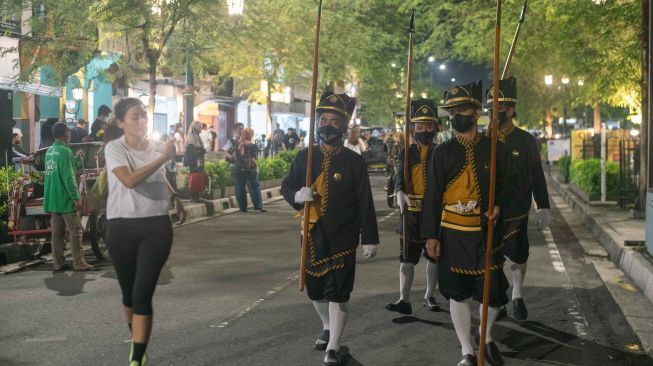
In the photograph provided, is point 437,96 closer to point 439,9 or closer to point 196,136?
point 439,9

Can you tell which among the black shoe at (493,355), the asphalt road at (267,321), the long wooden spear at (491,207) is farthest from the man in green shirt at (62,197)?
the long wooden spear at (491,207)

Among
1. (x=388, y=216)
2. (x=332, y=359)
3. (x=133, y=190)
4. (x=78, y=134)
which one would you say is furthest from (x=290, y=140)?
(x=133, y=190)

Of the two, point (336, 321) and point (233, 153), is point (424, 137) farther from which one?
point (233, 153)

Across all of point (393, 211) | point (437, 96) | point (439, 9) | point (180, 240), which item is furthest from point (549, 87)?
point (180, 240)

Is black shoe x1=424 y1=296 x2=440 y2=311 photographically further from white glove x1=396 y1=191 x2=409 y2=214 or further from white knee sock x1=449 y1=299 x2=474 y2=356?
white knee sock x1=449 y1=299 x2=474 y2=356

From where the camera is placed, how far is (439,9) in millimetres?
29594

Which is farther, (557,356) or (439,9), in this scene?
(439,9)

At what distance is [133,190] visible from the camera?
602 centimetres

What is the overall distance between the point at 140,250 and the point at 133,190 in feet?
1.22

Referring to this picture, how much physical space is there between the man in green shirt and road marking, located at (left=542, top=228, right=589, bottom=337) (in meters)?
5.50

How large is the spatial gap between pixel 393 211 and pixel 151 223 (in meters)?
15.2

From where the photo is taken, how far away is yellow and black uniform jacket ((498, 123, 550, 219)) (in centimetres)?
821

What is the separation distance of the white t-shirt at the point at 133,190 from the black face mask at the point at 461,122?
1.95 m

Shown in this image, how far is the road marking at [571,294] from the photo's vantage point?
8.12 m
